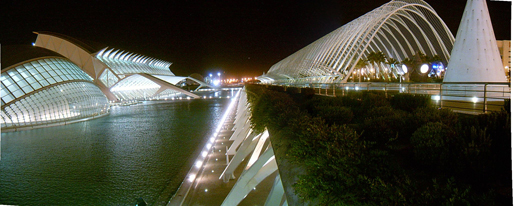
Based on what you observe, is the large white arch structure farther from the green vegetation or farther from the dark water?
the green vegetation

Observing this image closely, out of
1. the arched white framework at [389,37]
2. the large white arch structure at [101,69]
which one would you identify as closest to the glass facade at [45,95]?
the large white arch structure at [101,69]

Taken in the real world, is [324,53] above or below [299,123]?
above

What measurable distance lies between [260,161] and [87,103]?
22310 mm

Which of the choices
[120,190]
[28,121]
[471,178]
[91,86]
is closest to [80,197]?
[120,190]

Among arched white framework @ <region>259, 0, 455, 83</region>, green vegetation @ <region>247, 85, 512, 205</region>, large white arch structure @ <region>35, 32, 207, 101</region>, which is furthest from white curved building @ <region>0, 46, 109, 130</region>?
arched white framework @ <region>259, 0, 455, 83</region>

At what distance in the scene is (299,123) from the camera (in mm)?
4809

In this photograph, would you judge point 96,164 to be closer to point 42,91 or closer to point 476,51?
point 476,51

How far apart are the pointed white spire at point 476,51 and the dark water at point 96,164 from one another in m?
9.70

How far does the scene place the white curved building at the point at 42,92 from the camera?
1858 cm

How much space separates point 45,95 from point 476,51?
23.7 m

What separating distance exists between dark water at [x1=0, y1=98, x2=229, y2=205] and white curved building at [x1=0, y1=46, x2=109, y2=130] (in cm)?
339

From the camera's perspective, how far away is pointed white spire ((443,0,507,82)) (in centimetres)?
1027

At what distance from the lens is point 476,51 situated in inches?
409

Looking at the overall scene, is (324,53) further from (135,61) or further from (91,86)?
(135,61)
